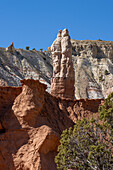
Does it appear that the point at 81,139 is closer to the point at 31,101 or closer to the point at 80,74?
the point at 31,101

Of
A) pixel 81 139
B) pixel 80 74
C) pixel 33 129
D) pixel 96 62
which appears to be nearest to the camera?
pixel 81 139

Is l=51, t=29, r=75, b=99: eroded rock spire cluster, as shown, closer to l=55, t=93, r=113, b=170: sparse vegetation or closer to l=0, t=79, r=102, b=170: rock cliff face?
l=0, t=79, r=102, b=170: rock cliff face

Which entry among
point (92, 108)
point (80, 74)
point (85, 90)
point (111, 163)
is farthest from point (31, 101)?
point (80, 74)

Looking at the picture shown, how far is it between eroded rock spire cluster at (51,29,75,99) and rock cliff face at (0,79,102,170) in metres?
12.8

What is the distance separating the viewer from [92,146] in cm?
1484

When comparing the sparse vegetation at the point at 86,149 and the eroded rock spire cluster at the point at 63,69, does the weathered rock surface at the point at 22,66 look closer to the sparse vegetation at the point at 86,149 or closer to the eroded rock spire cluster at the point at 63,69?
the eroded rock spire cluster at the point at 63,69

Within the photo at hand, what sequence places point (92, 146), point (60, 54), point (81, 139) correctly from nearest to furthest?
point (92, 146)
point (81, 139)
point (60, 54)

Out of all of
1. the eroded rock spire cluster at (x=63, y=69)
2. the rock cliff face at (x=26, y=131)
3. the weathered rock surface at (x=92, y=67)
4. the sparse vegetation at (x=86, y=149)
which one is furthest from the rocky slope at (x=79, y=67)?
the sparse vegetation at (x=86, y=149)

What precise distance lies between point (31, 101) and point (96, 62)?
228 feet

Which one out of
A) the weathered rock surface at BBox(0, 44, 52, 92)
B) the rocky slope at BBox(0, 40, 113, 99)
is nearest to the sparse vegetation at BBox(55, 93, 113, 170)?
the rocky slope at BBox(0, 40, 113, 99)

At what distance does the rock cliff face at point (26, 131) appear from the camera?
16.5 m

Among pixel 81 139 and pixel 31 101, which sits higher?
pixel 31 101

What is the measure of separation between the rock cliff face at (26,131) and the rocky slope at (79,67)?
34822 millimetres

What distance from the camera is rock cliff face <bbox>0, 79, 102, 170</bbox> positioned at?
16.5 m
